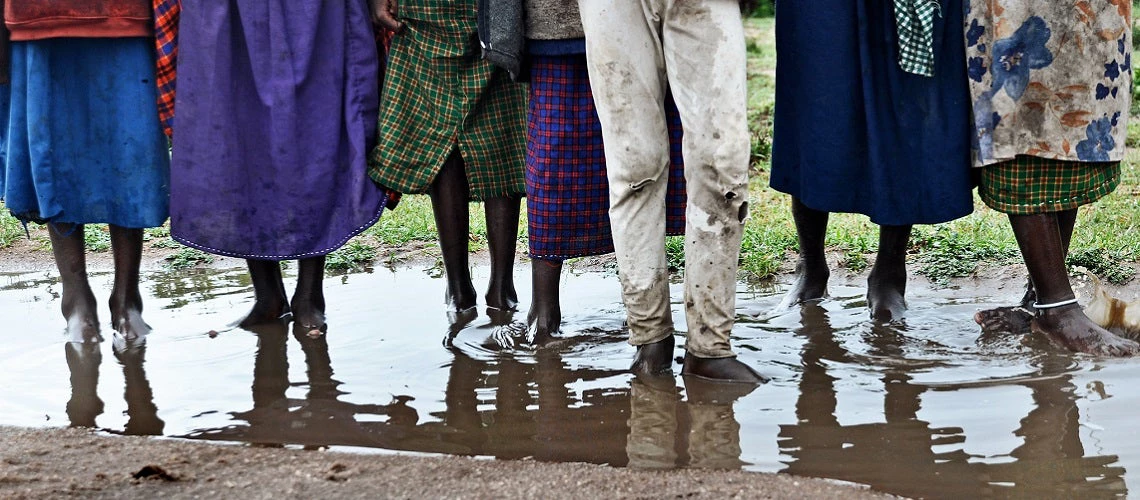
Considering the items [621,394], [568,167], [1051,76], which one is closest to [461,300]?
[568,167]

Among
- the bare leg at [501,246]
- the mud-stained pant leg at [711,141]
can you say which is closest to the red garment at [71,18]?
the bare leg at [501,246]

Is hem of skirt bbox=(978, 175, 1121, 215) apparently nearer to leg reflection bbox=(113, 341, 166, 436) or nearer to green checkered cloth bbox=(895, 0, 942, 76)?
green checkered cloth bbox=(895, 0, 942, 76)

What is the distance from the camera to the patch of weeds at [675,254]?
185 inches

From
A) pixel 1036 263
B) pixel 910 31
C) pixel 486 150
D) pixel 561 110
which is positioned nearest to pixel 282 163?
pixel 486 150

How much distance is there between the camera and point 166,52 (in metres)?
3.96

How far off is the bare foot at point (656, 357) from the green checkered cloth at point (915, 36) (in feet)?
3.60

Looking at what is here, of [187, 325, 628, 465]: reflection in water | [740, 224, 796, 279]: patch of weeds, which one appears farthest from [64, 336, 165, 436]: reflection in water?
[740, 224, 796, 279]: patch of weeds

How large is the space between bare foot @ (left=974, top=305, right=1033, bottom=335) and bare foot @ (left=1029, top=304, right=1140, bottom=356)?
0.21 feet

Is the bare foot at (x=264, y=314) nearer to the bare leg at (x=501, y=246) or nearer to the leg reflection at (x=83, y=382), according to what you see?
the leg reflection at (x=83, y=382)

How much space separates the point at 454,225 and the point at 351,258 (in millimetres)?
993

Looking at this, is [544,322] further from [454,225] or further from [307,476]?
[307,476]

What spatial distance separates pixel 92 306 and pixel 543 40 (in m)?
1.81

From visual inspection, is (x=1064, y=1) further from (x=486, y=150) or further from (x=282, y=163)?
(x=282, y=163)

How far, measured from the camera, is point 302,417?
3.23 meters
